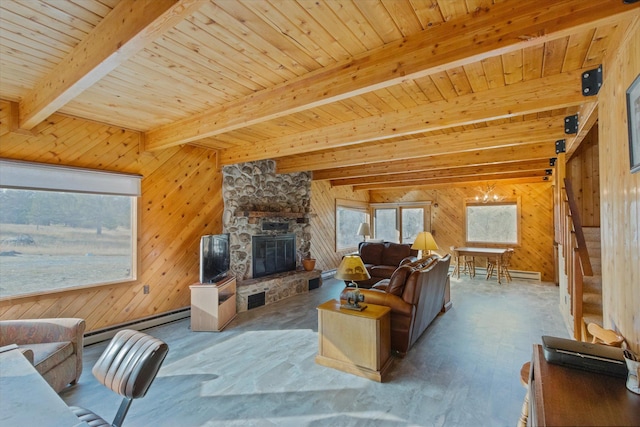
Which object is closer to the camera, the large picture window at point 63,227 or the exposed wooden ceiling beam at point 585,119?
the exposed wooden ceiling beam at point 585,119

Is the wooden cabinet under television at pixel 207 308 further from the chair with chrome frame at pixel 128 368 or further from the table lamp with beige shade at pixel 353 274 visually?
the chair with chrome frame at pixel 128 368

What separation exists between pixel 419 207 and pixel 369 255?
127 inches

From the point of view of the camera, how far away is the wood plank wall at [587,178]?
5.04 meters

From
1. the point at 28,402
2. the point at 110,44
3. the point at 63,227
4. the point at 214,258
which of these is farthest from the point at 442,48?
the point at 63,227

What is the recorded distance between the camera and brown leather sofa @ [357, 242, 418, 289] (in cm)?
637

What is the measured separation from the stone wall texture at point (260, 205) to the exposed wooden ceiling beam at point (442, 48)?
2534 millimetres

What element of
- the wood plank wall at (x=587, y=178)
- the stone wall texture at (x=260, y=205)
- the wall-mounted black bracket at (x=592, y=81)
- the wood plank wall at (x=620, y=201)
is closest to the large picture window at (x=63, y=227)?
the stone wall texture at (x=260, y=205)

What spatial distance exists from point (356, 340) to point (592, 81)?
2.94 metres

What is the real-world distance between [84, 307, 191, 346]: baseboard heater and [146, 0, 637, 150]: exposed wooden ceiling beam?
123 inches

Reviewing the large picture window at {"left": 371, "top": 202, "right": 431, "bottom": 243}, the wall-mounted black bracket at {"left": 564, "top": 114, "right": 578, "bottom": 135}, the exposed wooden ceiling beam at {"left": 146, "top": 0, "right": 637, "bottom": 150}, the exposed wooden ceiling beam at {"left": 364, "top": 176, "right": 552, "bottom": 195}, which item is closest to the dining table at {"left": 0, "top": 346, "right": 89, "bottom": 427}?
the exposed wooden ceiling beam at {"left": 146, "top": 0, "right": 637, "bottom": 150}

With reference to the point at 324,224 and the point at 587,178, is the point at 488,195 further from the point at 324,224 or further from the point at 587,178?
the point at 324,224

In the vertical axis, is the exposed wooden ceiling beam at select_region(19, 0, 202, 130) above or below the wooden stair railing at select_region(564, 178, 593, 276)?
above

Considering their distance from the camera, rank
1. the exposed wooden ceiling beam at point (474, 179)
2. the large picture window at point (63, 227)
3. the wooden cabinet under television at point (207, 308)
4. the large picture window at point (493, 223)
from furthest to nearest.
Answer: the large picture window at point (493, 223)
the exposed wooden ceiling beam at point (474, 179)
the wooden cabinet under television at point (207, 308)
the large picture window at point (63, 227)

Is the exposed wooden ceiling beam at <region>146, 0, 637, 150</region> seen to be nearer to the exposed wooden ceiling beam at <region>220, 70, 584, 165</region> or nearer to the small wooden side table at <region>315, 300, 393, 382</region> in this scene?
the exposed wooden ceiling beam at <region>220, 70, 584, 165</region>
